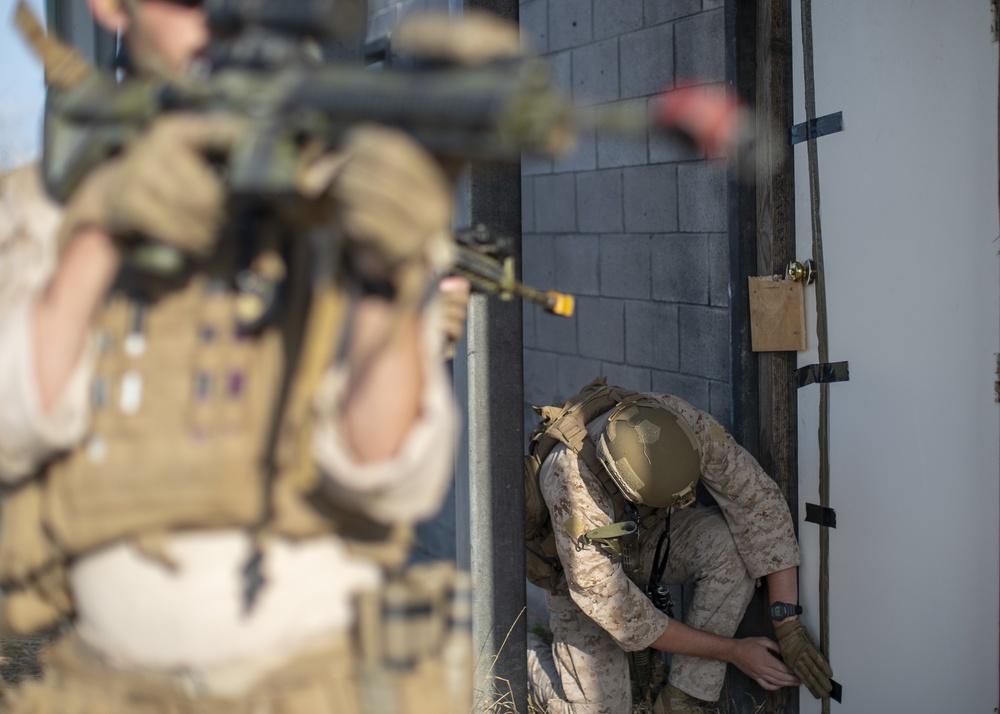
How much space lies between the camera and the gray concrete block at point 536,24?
4719 millimetres

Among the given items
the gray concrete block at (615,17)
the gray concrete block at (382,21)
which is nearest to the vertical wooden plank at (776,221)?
the gray concrete block at (615,17)

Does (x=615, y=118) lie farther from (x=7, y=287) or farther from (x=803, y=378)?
(x=803, y=378)

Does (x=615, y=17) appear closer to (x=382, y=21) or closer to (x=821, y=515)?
(x=382, y=21)

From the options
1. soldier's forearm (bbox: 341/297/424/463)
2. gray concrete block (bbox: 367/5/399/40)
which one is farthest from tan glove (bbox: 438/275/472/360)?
gray concrete block (bbox: 367/5/399/40)

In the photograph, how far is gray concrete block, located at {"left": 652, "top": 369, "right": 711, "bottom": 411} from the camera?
386 centimetres

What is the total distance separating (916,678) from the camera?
3146 millimetres

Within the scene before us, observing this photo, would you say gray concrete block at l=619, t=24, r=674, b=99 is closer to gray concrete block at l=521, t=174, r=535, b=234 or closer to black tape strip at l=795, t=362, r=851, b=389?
gray concrete block at l=521, t=174, r=535, b=234

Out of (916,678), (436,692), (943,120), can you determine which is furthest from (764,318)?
(436,692)

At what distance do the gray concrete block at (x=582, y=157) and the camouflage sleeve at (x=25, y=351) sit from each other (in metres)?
3.18

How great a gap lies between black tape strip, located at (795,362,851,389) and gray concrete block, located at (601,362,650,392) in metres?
0.83

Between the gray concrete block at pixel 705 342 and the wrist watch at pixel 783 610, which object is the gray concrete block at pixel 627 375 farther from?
the wrist watch at pixel 783 610

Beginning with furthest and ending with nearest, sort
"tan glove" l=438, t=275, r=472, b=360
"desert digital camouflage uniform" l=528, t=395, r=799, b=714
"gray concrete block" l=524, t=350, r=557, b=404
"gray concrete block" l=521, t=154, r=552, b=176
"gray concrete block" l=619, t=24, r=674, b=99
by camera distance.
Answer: "gray concrete block" l=524, t=350, r=557, b=404 → "gray concrete block" l=521, t=154, r=552, b=176 → "gray concrete block" l=619, t=24, r=674, b=99 → "desert digital camouflage uniform" l=528, t=395, r=799, b=714 → "tan glove" l=438, t=275, r=472, b=360

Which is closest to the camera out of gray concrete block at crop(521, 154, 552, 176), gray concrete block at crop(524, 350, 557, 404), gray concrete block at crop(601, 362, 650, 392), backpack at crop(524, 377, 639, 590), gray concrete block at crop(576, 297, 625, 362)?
backpack at crop(524, 377, 639, 590)

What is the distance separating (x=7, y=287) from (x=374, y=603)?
0.69 meters
